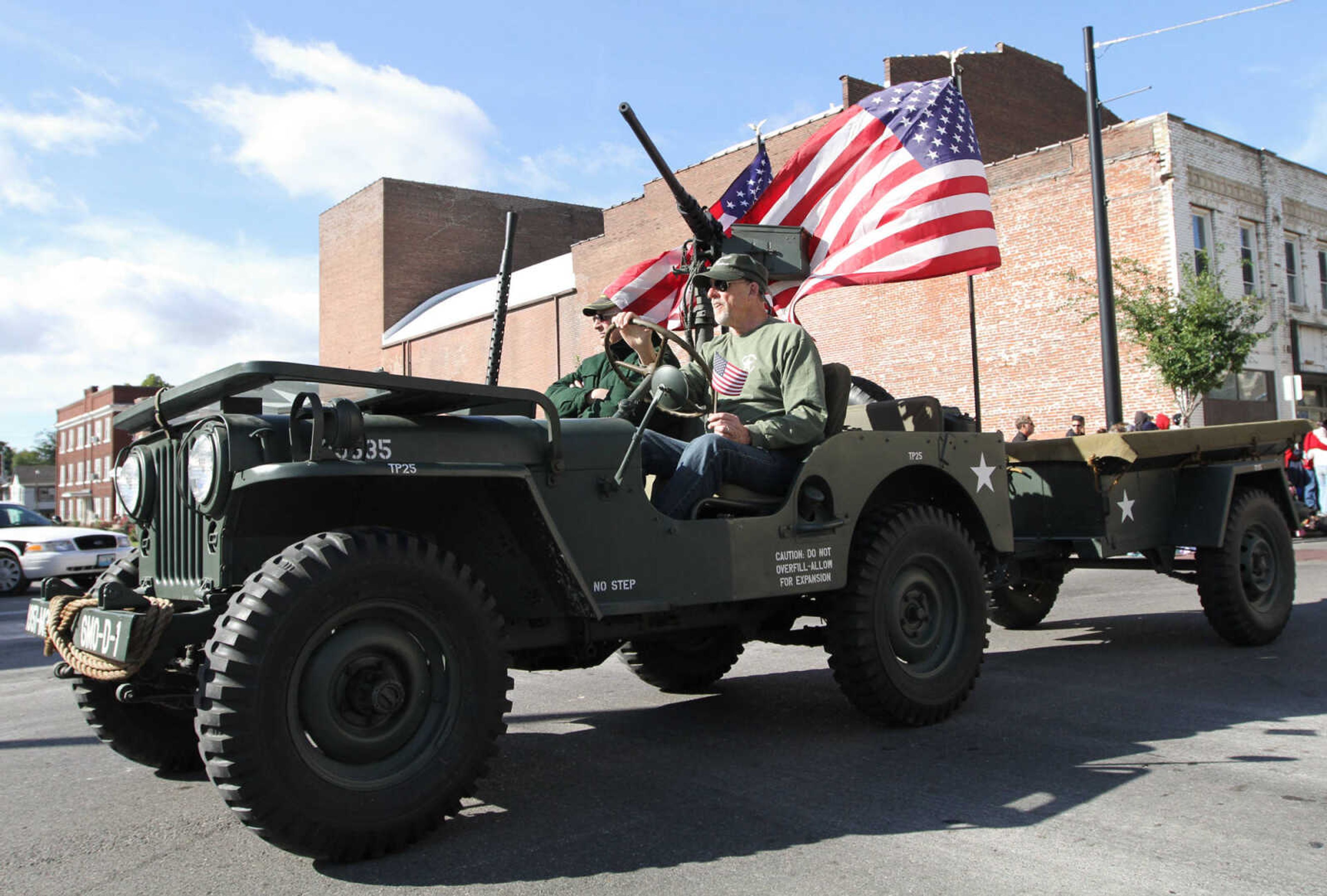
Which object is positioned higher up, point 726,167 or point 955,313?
point 726,167

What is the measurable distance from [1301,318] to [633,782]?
85.9ft

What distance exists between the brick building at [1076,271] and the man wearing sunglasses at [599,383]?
1872 centimetres

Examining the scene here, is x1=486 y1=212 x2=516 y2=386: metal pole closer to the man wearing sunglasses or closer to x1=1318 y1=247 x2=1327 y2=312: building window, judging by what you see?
the man wearing sunglasses

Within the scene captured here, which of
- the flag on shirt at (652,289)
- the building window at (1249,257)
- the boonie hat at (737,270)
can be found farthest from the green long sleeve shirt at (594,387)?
the building window at (1249,257)

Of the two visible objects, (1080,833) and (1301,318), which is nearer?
(1080,833)

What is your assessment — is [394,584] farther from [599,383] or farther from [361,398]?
[599,383]

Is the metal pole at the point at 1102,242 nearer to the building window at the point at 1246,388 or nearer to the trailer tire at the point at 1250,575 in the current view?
the trailer tire at the point at 1250,575

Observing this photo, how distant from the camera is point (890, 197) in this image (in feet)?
29.9

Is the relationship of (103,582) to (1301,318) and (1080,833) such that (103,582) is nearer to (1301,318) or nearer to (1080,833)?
(1080,833)

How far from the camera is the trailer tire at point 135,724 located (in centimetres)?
409

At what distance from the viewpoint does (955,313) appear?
26969 mm

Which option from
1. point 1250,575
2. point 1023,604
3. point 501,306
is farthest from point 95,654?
point 1250,575

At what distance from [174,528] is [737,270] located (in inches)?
110

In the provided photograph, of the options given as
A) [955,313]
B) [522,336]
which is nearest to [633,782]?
[955,313]
